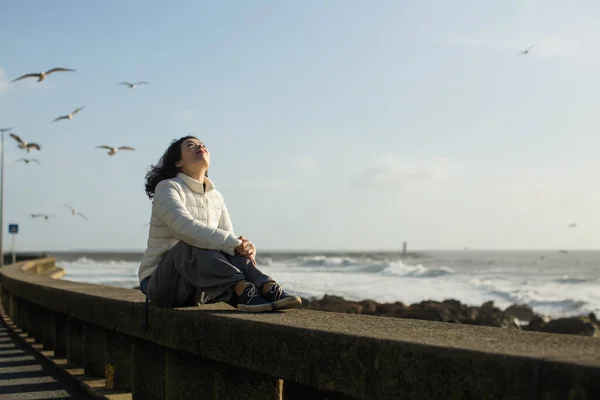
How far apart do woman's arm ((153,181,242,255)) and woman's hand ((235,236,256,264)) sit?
0.03 m

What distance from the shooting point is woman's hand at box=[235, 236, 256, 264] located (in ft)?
14.2

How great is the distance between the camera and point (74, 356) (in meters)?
6.73

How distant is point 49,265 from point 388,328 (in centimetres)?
3338

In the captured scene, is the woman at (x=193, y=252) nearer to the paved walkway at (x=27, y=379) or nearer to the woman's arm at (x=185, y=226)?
the woman's arm at (x=185, y=226)

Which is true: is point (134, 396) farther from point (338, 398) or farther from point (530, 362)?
point (530, 362)

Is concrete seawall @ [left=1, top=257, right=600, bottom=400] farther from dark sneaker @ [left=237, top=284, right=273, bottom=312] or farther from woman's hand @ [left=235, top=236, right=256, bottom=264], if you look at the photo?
woman's hand @ [left=235, top=236, right=256, bottom=264]

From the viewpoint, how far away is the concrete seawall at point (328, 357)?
6.56ft

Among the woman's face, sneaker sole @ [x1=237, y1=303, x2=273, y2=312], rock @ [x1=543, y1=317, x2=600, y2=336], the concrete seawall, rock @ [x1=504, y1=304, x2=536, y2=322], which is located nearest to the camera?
the concrete seawall

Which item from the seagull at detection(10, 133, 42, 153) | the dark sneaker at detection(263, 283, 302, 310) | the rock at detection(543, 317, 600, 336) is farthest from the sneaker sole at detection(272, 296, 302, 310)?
the seagull at detection(10, 133, 42, 153)

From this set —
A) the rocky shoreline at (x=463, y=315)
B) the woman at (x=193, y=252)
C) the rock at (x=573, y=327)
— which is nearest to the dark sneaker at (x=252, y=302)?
the woman at (x=193, y=252)

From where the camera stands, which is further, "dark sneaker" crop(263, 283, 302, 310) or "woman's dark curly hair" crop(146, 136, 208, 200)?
"woman's dark curly hair" crop(146, 136, 208, 200)

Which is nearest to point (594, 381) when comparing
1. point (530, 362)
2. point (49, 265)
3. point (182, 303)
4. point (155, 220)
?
point (530, 362)

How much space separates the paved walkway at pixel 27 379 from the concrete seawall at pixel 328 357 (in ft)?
2.39

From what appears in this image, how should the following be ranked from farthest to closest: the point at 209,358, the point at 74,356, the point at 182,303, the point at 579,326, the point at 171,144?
the point at 579,326 < the point at 74,356 < the point at 171,144 < the point at 182,303 < the point at 209,358
